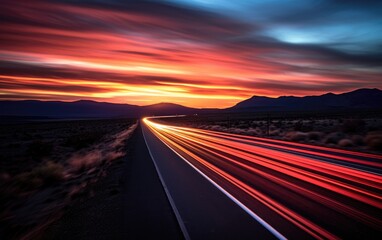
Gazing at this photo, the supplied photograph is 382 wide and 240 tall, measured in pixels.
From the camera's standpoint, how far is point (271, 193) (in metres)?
9.04

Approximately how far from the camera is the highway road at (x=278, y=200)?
20.1 feet

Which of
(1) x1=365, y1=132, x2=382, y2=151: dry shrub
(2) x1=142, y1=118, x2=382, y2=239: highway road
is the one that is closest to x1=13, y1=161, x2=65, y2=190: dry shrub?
(2) x1=142, y1=118, x2=382, y2=239: highway road

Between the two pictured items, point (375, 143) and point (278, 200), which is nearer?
point (278, 200)

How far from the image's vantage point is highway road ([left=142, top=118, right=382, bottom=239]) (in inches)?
241

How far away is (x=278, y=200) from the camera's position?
27.1ft

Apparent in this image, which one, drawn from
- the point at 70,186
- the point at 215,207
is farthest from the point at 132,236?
the point at 70,186

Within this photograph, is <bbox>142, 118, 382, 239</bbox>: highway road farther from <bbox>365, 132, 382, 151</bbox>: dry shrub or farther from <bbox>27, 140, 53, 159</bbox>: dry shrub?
<bbox>27, 140, 53, 159</bbox>: dry shrub

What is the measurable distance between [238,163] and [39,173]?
857cm

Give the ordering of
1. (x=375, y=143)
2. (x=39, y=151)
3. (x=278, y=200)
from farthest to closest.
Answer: (x=39, y=151) → (x=375, y=143) → (x=278, y=200)

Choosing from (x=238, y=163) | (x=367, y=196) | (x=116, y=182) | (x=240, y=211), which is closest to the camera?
(x=240, y=211)

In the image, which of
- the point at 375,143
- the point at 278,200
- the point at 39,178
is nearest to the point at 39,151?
the point at 39,178

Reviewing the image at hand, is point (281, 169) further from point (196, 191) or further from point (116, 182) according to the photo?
point (116, 182)

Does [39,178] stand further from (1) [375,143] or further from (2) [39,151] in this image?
(1) [375,143]

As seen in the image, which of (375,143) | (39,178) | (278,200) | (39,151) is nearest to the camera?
(278,200)
